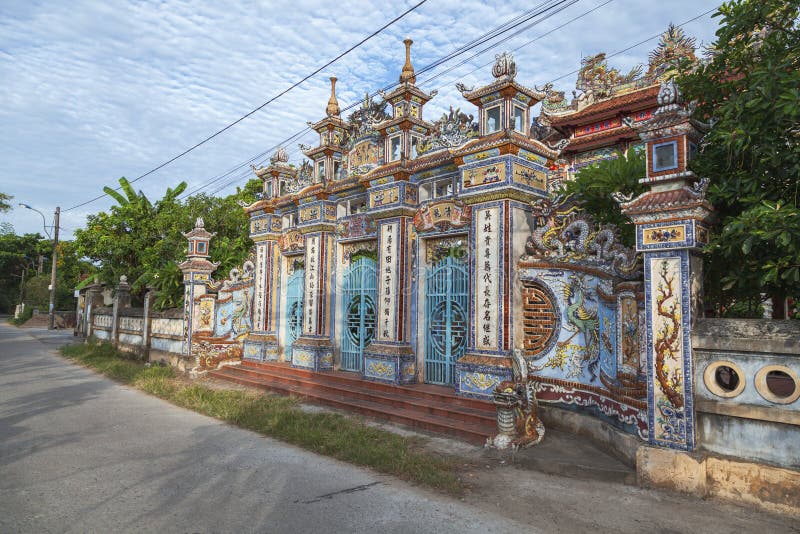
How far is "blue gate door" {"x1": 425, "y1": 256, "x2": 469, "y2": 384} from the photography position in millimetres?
8555

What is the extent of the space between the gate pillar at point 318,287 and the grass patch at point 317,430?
139 centimetres

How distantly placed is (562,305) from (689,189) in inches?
94.4

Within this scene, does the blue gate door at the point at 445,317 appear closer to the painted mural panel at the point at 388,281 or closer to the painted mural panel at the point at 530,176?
the painted mural panel at the point at 388,281

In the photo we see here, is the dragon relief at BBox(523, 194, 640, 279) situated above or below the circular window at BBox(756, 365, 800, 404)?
above

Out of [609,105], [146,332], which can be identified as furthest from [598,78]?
[146,332]

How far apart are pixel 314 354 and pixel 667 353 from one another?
7.18 metres

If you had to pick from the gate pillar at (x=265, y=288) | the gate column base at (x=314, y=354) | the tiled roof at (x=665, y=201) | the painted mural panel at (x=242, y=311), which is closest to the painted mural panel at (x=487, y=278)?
the tiled roof at (x=665, y=201)

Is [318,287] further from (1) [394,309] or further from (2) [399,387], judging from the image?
(2) [399,387]

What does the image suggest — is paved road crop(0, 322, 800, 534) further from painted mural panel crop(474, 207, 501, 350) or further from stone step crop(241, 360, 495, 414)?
painted mural panel crop(474, 207, 501, 350)

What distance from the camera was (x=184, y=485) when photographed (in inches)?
207

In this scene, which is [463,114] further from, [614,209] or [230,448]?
[230,448]

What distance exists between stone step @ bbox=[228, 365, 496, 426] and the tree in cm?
353

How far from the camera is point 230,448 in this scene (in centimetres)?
663

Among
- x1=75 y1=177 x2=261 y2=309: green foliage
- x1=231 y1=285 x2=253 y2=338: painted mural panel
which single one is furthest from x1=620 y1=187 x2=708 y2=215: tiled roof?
x1=75 y1=177 x2=261 y2=309: green foliage
